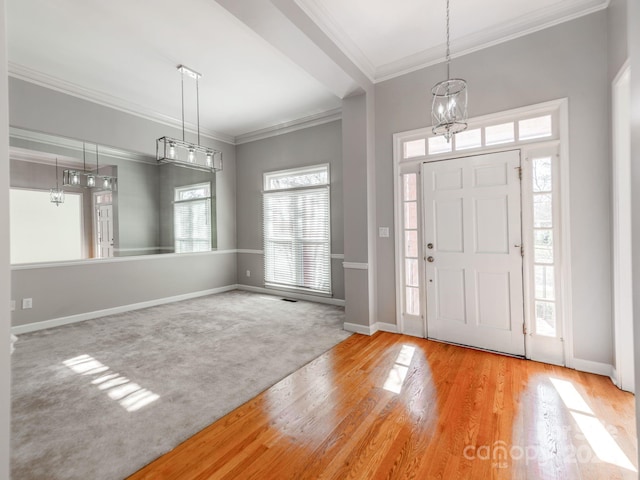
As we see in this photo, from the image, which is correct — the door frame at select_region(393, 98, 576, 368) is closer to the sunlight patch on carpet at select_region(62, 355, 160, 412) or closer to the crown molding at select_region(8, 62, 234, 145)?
the sunlight patch on carpet at select_region(62, 355, 160, 412)

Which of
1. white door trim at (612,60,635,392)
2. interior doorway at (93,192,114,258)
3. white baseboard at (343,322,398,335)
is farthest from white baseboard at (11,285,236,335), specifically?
white door trim at (612,60,635,392)

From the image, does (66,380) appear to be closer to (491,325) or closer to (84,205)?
(84,205)

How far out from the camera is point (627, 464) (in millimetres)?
1646

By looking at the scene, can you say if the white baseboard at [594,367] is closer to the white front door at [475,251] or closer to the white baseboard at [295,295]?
the white front door at [475,251]

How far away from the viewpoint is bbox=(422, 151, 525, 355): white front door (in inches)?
118

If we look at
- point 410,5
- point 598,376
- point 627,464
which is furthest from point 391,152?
point 627,464

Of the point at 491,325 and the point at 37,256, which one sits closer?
the point at 491,325

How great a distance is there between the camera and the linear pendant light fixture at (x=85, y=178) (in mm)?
4293

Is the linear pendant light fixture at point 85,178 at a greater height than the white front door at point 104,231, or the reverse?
the linear pendant light fixture at point 85,178

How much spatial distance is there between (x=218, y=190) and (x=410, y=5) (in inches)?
179

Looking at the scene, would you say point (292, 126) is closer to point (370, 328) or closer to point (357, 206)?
point (357, 206)

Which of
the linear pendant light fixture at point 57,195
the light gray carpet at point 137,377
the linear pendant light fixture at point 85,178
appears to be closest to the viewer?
the light gray carpet at point 137,377

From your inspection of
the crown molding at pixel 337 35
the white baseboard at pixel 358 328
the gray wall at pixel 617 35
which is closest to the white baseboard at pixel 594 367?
the white baseboard at pixel 358 328

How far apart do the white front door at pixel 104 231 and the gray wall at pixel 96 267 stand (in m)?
0.17
